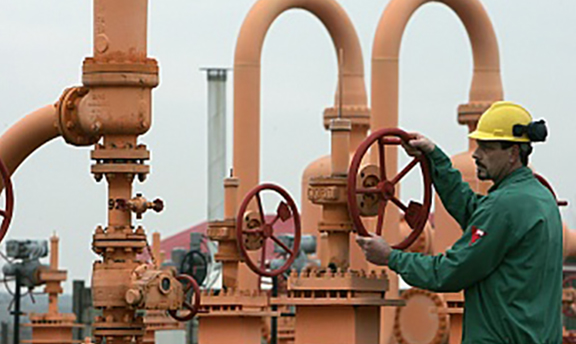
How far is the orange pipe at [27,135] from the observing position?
1204 centimetres

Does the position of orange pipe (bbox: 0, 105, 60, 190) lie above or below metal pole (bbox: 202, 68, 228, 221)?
below

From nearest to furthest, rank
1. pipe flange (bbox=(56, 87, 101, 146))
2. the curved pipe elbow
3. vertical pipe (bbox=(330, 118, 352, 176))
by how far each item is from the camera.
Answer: pipe flange (bbox=(56, 87, 101, 146)) → vertical pipe (bbox=(330, 118, 352, 176)) → the curved pipe elbow

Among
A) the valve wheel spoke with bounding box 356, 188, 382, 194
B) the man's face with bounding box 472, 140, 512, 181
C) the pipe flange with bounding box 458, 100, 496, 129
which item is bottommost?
the man's face with bounding box 472, 140, 512, 181

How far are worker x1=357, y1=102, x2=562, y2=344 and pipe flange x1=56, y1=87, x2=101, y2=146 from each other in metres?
4.13

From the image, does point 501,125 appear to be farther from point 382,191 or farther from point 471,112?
point 471,112

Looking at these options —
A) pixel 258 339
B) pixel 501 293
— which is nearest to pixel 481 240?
pixel 501 293

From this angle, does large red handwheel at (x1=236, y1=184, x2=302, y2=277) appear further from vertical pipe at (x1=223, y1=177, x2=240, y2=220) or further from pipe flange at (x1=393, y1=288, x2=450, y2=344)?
pipe flange at (x1=393, y1=288, x2=450, y2=344)

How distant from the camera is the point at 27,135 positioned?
12.4 meters

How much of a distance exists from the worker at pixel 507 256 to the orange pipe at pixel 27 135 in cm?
464

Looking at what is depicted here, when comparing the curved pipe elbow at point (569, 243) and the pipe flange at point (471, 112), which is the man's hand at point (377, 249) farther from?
the pipe flange at point (471, 112)

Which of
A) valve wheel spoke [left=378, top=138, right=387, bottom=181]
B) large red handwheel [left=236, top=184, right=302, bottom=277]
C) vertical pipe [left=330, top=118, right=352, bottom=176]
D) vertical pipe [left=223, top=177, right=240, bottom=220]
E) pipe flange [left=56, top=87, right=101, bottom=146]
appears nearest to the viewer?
valve wheel spoke [left=378, top=138, right=387, bottom=181]

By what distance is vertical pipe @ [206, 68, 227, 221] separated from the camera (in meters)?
36.8

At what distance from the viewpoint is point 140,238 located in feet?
37.3

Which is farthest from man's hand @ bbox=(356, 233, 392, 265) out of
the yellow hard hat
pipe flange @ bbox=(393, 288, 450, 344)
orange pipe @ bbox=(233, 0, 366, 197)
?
pipe flange @ bbox=(393, 288, 450, 344)
